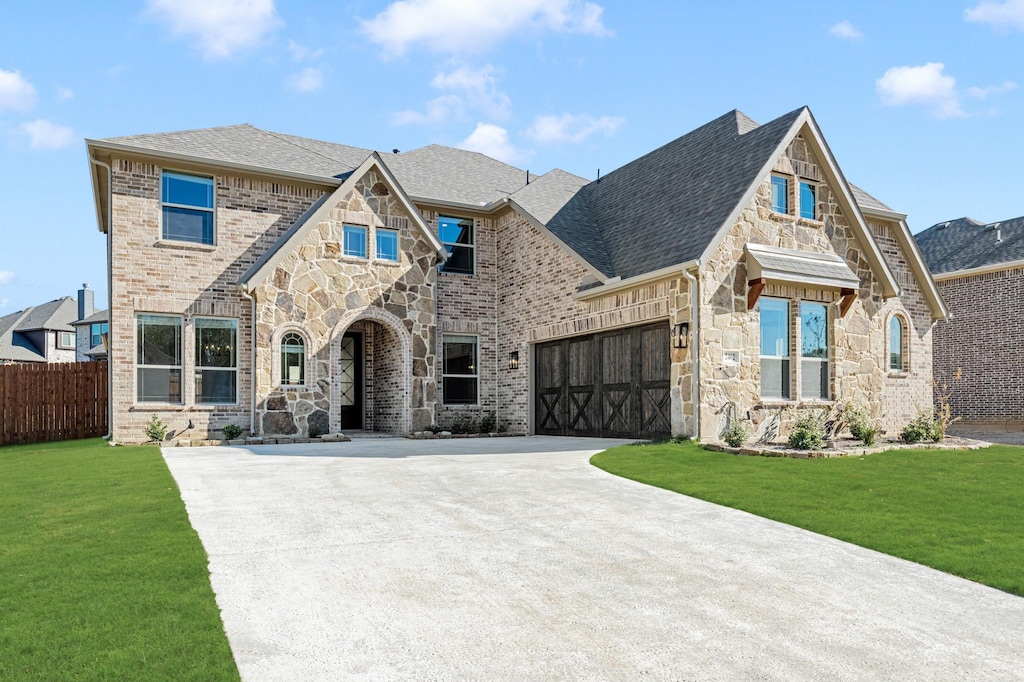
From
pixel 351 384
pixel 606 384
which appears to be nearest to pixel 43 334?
pixel 351 384

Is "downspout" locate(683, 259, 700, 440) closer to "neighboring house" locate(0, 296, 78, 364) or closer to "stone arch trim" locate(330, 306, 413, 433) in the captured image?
"stone arch trim" locate(330, 306, 413, 433)

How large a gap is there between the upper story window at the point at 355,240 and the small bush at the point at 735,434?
950 cm

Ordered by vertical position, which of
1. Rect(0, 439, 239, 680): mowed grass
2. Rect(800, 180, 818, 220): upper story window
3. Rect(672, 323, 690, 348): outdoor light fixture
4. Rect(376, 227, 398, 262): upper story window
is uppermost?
Rect(800, 180, 818, 220): upper story window

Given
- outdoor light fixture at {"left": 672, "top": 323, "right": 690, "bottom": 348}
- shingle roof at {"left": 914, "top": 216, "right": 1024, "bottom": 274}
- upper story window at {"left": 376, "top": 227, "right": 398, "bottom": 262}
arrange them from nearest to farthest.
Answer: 1. outdoor light fixture at {"left": 672, "top": 323, "right": 690, "bottom": 348}
2. upper story window at {"left": 376, "top": 227, "right": 398, "bottom": 262}
3. shingle roof at {"left": 914, "top": 216, "right": 1024, "bottom": 274}

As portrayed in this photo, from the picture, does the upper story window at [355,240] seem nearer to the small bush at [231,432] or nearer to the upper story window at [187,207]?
the upper story window at [187,207]

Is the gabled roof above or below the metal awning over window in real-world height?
above

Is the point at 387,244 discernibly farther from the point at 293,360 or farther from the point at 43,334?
the point at 43,334

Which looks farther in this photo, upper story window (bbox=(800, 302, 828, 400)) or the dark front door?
the dark front door

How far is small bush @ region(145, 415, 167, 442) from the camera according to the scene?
1639 centimetres

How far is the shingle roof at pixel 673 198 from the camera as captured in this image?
1502 centimetres

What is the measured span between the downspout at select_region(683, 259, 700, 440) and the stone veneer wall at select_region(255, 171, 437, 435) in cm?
731

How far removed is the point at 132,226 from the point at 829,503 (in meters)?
15.5

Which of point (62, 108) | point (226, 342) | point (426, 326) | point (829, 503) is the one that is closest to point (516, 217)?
point (426, 326)

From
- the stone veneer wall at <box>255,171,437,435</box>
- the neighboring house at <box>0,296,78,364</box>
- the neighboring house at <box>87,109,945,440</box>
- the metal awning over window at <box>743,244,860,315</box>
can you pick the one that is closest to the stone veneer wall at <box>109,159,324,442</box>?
the neighboring house at <box>87,109,945,440</box>
